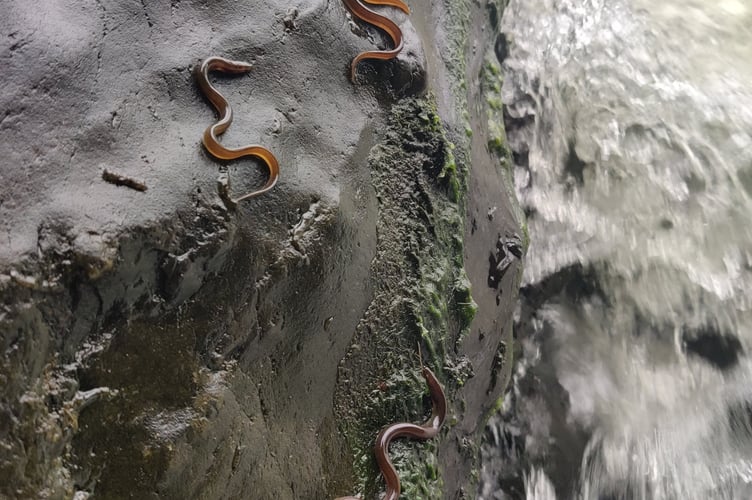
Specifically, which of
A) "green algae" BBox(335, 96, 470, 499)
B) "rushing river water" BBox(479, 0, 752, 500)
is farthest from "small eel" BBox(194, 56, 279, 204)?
"rushing river water" BBox(479, 0, 752, 500)

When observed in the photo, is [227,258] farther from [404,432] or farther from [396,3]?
[396,3]

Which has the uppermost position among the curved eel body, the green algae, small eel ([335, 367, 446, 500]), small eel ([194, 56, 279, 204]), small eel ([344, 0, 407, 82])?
the curved eel body

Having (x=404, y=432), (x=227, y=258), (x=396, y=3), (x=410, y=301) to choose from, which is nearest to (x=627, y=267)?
(x=410, y=301)

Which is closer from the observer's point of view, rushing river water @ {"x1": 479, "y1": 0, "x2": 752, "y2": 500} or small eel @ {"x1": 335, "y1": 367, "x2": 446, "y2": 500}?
small eel @ {"x1": 335, "y1": 367, "x2": 446, "y2": 500}

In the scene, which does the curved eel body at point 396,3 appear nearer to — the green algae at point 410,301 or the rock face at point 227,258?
the rock face at point 227,258

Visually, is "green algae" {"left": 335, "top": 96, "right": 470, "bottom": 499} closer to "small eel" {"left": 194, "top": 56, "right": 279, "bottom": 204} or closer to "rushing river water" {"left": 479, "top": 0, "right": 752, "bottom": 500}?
"small eel" {"left": 194, "top": 56, "right": 279, "bottom": 204}

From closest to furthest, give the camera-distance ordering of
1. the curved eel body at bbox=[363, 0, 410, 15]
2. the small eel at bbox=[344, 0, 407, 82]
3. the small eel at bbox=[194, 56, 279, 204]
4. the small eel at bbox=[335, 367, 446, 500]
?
1. the small eel at bbox=[194, 56, 279, 204]
2. the small eel at bbox=[335, 367, 446, 500]
3. the small eel at bbox=[344, 0, 407, 82]
4. the curved eel body at bbox=[363, 0, 410, 15]
